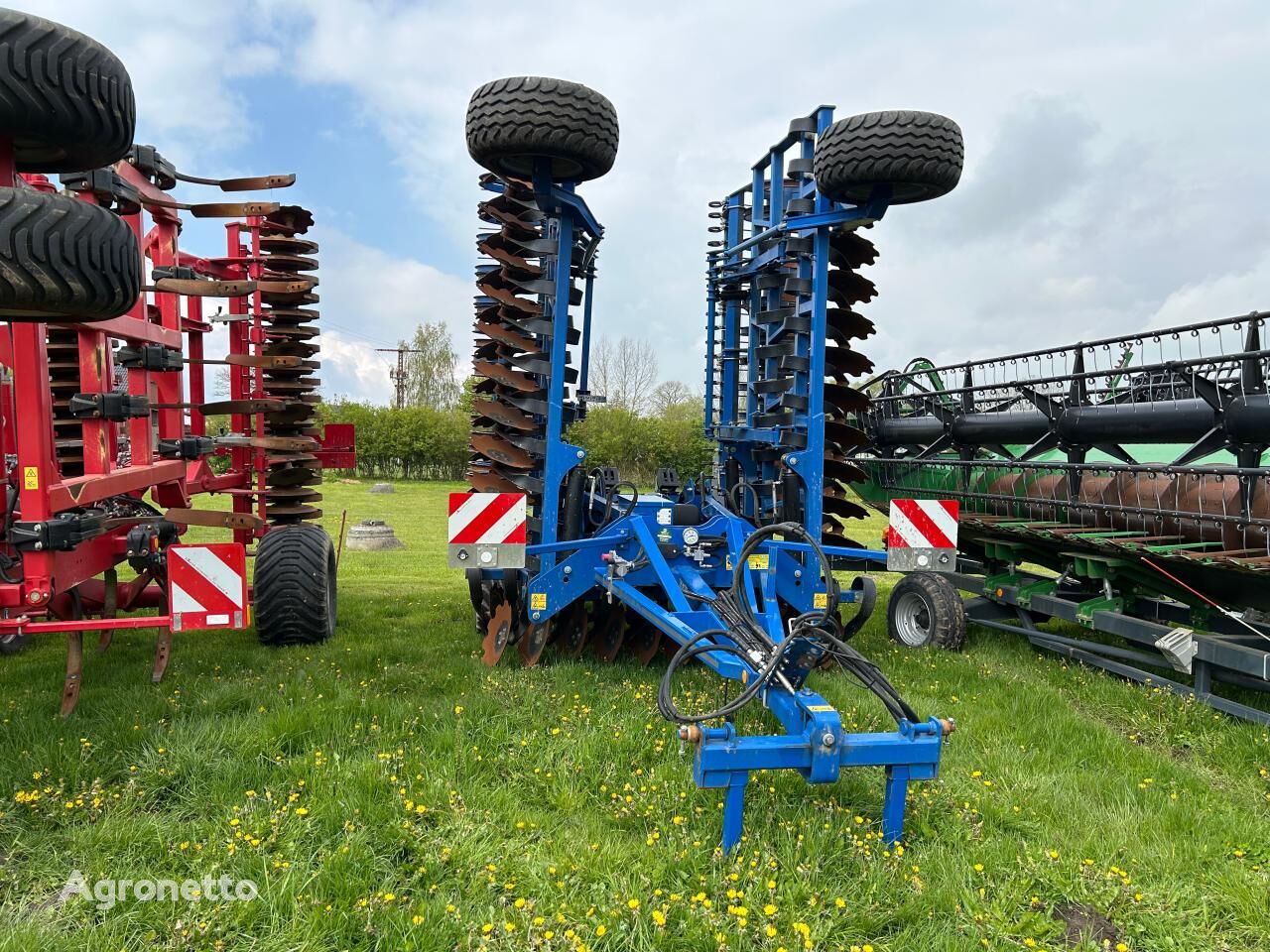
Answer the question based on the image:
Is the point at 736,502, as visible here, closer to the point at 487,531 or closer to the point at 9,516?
the point at 487,531

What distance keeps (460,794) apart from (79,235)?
2.42 meters

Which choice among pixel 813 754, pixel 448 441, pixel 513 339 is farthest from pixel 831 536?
pixel 448 441

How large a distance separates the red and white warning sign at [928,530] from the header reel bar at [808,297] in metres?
0.72

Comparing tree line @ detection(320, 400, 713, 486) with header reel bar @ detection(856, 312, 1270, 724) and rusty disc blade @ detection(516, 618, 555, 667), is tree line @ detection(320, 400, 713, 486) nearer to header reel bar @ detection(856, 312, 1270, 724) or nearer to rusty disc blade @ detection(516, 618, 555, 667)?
header reel bar @ detection(856, 312, 1270, 724)

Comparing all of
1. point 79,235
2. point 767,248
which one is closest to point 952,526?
point 767,248

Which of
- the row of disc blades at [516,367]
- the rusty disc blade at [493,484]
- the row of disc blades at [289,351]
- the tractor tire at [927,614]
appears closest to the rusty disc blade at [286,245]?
the row of disc blades at [289,351]

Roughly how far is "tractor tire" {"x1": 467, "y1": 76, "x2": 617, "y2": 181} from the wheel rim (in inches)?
166

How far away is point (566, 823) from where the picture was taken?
10.5ft

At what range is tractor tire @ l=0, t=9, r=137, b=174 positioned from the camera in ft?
8.28

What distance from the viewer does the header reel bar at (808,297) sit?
15.3ft

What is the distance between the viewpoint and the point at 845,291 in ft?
20.0

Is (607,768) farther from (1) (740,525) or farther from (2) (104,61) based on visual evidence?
(2) (104,61)

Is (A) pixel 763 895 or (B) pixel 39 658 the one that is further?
(B) pixel 39 658

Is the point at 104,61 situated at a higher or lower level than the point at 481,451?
higher
